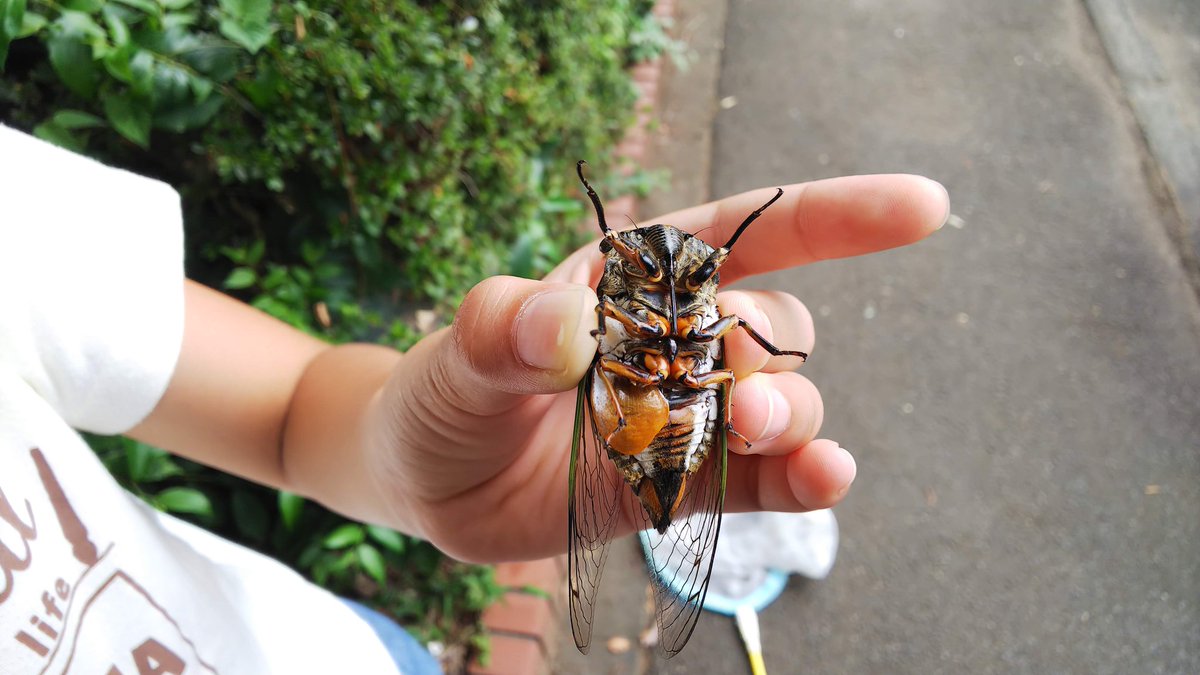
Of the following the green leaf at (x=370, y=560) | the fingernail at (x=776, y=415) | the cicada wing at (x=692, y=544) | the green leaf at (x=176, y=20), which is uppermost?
the green leaf at (x=176, y=20)

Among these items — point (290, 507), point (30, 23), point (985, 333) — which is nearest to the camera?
point (30, 23)

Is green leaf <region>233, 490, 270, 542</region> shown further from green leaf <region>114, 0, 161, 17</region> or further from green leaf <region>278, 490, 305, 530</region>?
green leaf <region>114, 0, 161, 17</region>

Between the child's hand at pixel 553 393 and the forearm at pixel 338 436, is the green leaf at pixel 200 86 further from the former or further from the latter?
the child's hand at pixel 553 393

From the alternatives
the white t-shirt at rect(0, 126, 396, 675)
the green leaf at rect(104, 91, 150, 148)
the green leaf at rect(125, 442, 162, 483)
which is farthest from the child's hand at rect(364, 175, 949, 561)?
the green leaf at rect(104, 91, 150, 148)

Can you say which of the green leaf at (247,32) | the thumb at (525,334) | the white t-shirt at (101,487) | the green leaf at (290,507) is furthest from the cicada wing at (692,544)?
the green leaf at (247,32)

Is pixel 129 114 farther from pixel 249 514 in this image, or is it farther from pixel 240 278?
pixel 249 514

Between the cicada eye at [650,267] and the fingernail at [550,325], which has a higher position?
the fingernail at [550,325]

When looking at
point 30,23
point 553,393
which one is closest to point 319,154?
point 30,23
